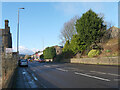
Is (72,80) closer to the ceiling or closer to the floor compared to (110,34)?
closer to the floor

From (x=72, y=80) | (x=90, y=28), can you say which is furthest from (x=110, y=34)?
(x=72, y=80)

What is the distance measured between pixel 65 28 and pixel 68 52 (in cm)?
976

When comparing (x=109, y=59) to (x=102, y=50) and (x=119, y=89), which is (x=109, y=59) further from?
(x=119, y=89)

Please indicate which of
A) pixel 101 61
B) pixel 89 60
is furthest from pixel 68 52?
pixel 101 61

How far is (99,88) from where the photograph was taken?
7.44 meters

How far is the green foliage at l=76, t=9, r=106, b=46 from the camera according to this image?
110ft

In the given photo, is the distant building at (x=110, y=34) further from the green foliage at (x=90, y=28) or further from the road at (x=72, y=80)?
the road at (x=72, y=80)

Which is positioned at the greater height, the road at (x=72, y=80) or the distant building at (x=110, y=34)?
the distant building at (x=110, y=34)

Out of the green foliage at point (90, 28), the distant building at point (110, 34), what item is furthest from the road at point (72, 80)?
the distant building at point (110, 34)

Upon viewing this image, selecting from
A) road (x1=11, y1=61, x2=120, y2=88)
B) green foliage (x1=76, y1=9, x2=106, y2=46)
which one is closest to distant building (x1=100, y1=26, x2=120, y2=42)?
green foliage (x1=76, y1=9, x2=106, y2=46)

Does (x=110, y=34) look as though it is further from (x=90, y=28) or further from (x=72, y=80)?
(x=72, y=80)

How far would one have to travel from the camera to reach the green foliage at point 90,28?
3356 cm

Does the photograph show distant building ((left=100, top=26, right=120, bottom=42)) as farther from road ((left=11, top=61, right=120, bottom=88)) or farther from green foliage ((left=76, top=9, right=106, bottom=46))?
road ((left=11, top=61, right=120, bottom=88))

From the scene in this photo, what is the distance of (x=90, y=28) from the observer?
33812 millimetres
